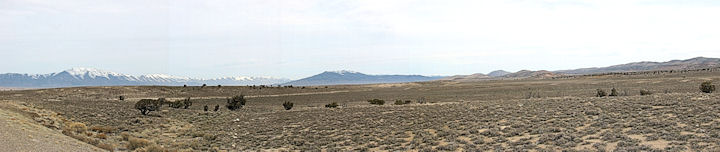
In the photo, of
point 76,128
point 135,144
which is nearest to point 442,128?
point 135,144

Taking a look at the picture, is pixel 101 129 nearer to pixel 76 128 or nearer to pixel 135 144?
pixel 76 128

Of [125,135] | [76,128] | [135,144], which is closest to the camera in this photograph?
[135,144]

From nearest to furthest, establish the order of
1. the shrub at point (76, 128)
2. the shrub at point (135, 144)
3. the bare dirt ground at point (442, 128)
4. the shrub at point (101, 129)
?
1. the bare dirt ground at point (442, 128)
2. the shrub at point (135, 144)
3. the shrub at point (76, 128)
4. the shrub at point (101, 129)

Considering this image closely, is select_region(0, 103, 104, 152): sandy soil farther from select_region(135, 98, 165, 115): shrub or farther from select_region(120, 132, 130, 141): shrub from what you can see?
select_region(135, 98, 165, 115): shrub

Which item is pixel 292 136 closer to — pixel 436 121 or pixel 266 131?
pixel 266 131

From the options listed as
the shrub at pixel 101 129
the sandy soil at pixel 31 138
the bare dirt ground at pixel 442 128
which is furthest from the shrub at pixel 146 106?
the sandy soil at pixel 31 138

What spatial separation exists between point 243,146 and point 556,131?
1317 centimetres

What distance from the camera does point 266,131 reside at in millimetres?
24125

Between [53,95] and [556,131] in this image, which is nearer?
[556,131]

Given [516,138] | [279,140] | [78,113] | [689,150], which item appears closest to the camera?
[689,150]

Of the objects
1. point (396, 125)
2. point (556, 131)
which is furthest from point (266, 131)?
point (556, 131)

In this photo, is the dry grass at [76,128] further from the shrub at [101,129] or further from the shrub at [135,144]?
the shrub at [135,144]

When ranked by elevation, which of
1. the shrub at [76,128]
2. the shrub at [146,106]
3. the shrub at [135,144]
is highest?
the shrub at [146,106]

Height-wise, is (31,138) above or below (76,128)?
above
